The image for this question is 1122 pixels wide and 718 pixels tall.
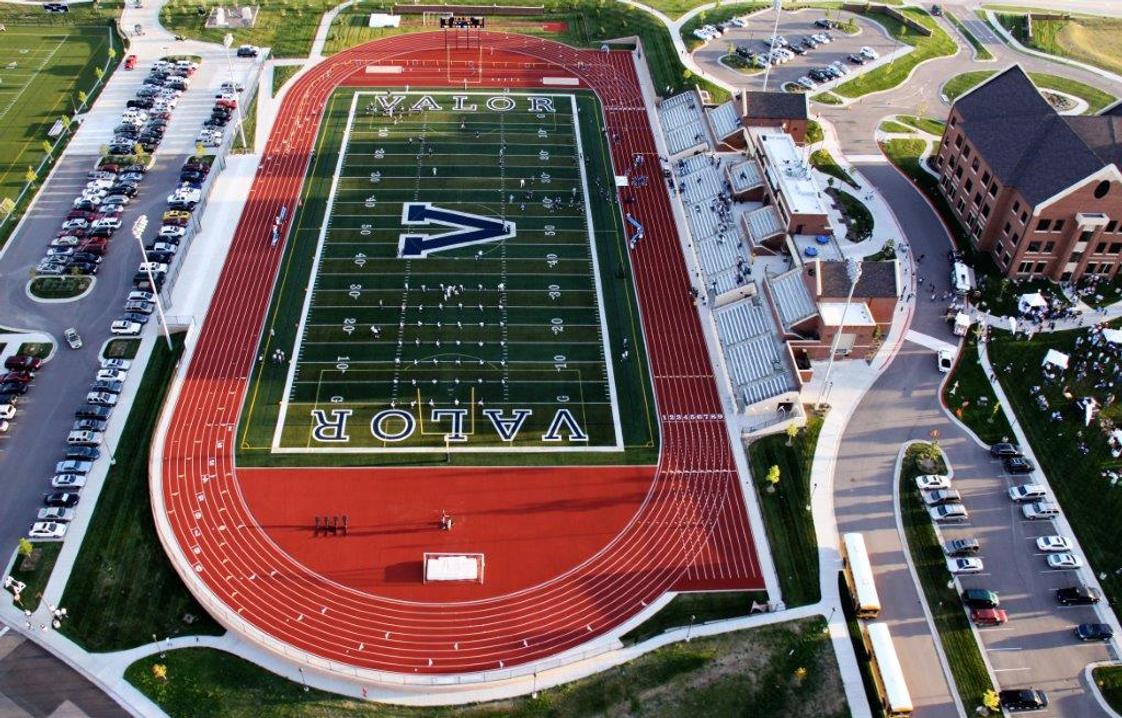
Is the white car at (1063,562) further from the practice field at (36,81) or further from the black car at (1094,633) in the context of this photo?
the practice field at (36,81)

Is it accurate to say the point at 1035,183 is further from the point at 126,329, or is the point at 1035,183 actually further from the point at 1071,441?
the point at 126,329

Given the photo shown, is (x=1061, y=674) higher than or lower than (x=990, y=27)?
lower

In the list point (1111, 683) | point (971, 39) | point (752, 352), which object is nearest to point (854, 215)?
point (752, 352)

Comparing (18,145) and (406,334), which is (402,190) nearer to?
(406,334)

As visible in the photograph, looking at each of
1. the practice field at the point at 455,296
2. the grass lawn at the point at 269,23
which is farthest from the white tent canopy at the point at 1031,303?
the grass lawn at the point at 269,23

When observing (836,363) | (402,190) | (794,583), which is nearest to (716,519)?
(794,583)

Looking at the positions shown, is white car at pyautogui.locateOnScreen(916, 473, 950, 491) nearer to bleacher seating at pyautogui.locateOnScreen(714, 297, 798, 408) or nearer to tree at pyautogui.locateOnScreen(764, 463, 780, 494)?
tree at pyautogui.locateOnScreen(764, 463, 780, 494)

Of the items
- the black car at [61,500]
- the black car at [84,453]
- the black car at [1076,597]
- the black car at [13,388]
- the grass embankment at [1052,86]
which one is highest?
the grass embankment at [1052,86]
